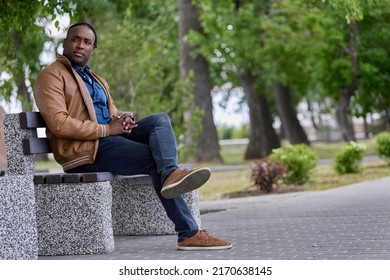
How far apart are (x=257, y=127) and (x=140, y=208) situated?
34.7 metres

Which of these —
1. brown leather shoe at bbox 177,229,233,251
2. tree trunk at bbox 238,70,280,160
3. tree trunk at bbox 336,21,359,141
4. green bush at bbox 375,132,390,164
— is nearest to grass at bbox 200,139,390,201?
green bush at bbox 375,132,390,164

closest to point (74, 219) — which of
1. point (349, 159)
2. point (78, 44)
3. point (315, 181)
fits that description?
point (78, 44)

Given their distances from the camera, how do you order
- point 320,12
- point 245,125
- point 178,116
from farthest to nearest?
1. point 245,125
2. point 320,12
3. point 178,116

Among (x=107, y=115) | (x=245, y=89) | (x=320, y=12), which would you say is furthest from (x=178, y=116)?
(x=245, y=89)

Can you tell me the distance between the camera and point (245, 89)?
44.5 m

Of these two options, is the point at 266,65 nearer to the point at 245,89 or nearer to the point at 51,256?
the point at 245,89

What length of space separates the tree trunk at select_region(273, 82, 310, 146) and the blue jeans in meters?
36.7

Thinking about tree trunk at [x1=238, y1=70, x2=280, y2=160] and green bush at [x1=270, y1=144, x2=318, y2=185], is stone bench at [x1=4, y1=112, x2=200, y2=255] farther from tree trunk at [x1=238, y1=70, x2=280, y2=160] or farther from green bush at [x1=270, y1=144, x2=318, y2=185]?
tree trunk at [x1=238, y1=70, x2=280, y2=160]

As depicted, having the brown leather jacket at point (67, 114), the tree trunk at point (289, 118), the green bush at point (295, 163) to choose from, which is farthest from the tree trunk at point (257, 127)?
the brown leather jacket at point (67, 114)

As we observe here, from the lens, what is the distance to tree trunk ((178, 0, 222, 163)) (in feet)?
125

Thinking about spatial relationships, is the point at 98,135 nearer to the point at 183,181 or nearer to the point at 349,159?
the point at 183,181

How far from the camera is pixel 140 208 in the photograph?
10234 mm

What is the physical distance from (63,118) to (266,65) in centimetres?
3165

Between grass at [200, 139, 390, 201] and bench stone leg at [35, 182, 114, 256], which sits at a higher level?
bench stone leg at [35, 182, 114, 256]
